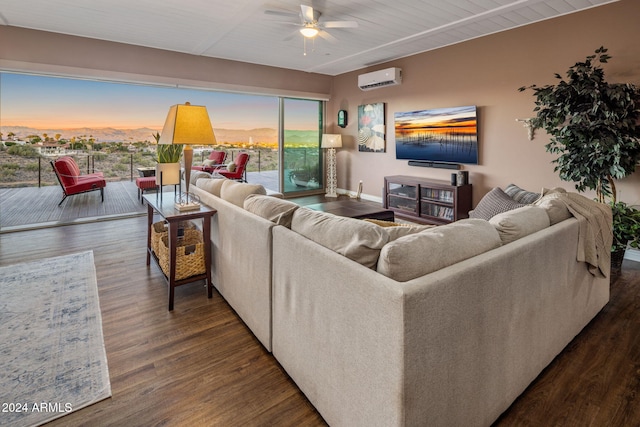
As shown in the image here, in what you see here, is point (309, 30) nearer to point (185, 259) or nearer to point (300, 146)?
point (185, 259)

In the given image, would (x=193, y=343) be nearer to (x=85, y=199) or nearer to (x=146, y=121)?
→ (x=85, y=199)

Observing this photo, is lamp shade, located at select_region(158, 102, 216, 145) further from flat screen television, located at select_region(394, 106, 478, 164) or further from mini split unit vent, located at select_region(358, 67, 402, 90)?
mini split unit vent, located at select_region(358, 67, 402, 90)

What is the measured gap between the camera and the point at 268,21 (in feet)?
13.1

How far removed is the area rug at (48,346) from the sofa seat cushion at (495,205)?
2.76 meters

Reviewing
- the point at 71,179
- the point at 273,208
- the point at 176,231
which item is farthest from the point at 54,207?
the point at 273,208

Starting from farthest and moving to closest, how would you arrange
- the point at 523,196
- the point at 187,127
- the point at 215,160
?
the point at 215,160 → the point at 523,196 → the point at 187,127

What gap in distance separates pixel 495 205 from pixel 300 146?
4872mm

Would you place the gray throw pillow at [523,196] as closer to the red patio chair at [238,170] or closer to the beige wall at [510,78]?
the beige wall at [510,78]

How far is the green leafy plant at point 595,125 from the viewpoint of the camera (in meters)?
3.02

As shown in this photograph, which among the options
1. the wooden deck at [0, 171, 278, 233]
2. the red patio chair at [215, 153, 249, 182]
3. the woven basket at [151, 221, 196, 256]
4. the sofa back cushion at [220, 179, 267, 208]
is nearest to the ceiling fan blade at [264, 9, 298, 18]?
the sofa back cushion at [220, 179, 267, 208]

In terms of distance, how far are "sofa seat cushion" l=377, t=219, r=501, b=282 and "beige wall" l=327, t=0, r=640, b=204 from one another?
126 inches

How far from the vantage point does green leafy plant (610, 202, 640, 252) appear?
Answer: 9.73ft

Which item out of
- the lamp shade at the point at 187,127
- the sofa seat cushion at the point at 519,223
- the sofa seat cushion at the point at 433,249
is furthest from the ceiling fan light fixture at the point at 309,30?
the sofa seat cushion at the point at 433,249

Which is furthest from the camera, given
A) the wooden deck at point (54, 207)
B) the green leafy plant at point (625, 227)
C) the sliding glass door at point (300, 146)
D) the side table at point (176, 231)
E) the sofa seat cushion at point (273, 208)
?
the sliding glass door at point (300, 146)
